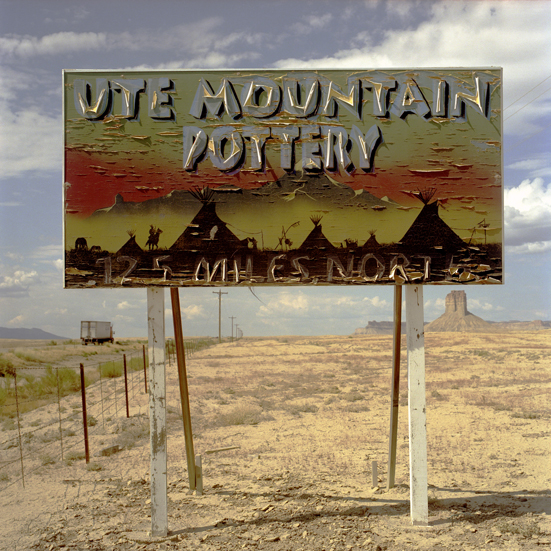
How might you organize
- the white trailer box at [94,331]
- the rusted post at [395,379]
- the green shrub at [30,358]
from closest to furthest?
the rusted post at [395,379]
the green shrub at [30,358]
the white trailer box at [94,331]

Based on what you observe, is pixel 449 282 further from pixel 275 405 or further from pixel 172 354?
pixel 172 354

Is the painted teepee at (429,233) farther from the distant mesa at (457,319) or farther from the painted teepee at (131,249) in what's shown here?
the distant mesa at (457,319)

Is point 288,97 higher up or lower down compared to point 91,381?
higher up

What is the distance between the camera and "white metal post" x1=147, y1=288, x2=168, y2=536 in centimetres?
617

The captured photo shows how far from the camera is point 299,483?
28.5 feet

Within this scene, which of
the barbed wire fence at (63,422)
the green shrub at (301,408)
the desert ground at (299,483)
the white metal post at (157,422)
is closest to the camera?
the white metal post at (157,422)

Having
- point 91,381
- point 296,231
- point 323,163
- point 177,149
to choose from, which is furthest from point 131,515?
point 91,381

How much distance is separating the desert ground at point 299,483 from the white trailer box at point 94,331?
39.1 metres

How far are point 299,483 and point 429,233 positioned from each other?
5.23 m

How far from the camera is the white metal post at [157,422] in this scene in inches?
243

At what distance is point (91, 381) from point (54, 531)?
1614cm

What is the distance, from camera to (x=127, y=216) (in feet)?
20.4

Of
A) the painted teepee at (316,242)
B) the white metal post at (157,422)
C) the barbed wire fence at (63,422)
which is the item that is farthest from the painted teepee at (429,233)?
the barbed wire fence at (63,422)

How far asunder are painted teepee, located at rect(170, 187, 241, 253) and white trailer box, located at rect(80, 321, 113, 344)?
5114 centimetres
